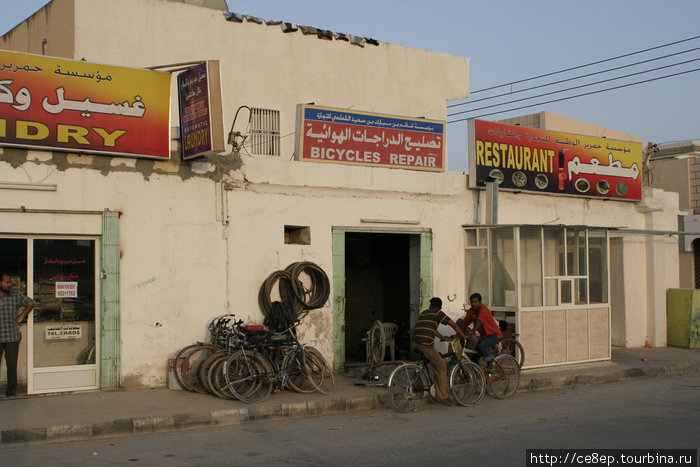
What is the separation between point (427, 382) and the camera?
11.2 m

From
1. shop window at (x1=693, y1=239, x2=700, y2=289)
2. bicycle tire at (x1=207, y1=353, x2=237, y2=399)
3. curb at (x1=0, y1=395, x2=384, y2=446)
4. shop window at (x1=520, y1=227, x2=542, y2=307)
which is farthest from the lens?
shop window at (x1=693, y1=239, x2=700, y2=289)

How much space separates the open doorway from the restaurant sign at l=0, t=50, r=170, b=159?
670 centimetres

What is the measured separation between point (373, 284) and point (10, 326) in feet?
30.2

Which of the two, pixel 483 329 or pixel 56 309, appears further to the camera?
pixel 483 329

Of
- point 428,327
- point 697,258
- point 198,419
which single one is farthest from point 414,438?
point 697,258

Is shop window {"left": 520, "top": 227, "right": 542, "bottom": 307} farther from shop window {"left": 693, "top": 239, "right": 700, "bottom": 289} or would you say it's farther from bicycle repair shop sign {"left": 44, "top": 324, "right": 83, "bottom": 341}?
shop window {"left": 693, "top": 239, "right": 700, "bottom": 289}

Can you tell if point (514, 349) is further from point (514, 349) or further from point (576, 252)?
point (576, 252)

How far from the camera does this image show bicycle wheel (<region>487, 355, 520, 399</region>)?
40.2 ft

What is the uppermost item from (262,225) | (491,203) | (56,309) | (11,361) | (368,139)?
(368,139)

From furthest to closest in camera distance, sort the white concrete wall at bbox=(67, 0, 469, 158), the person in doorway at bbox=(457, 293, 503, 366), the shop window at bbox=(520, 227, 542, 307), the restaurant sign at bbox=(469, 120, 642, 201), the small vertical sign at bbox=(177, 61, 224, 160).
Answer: the white concrete wall at bbox=(67, 0, 469, 158)
the restaurant sign at bbox=(469, 120, 642, 201)
the shop window at bbox=(520, 227, 542, 307)
the person in doorway at bbox=(457, 293, 503, 366)
the small vertical sign at bbox=(177, 61, 224, 160)

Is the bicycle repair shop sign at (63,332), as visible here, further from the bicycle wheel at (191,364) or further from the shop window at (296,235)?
the shop window at (296,235)

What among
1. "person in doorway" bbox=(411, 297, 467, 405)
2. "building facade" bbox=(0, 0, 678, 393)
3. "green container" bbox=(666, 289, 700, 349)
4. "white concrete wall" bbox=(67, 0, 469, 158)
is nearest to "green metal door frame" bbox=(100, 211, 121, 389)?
"building facade" bbox=(0, 0, 678, 393)

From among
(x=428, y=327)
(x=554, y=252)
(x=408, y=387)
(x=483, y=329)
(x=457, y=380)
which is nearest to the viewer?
(x=408, y=387)

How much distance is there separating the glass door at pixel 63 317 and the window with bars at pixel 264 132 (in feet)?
27.1
